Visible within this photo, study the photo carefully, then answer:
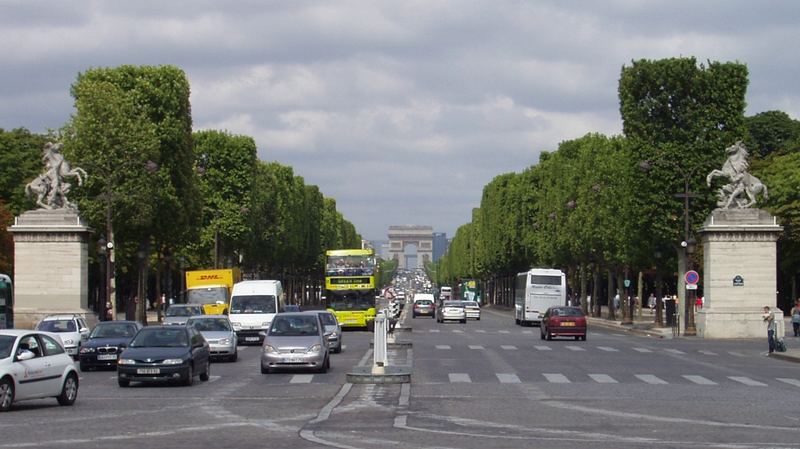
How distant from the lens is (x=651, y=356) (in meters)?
44.4

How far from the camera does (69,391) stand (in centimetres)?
2436

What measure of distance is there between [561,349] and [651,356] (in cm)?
480

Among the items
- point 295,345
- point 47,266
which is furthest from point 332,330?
point 47,266

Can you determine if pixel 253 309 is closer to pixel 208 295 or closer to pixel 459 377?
pixel 208 295

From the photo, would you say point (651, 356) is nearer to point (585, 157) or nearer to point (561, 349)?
point (561, 349)

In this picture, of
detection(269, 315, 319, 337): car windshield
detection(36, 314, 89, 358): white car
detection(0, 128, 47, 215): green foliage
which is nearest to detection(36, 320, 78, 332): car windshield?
detection(36, 314, 89, 358): white car

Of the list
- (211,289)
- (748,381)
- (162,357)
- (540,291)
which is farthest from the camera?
(540,291)

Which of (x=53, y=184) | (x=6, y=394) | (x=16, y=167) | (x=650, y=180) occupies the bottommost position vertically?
(x=6, y=394)

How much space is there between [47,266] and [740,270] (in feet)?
101

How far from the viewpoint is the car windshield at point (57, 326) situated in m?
43.2

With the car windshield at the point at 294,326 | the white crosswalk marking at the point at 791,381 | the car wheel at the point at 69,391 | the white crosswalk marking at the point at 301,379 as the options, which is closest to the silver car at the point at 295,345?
the car windshield at the point at 294,326

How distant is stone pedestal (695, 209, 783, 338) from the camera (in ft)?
189

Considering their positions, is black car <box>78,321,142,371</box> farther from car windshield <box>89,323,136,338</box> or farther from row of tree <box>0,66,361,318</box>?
row of tree <box>0,66,361,318</box>

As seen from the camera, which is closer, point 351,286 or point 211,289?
point 351,286
